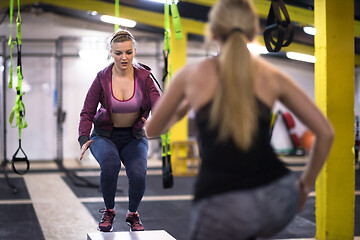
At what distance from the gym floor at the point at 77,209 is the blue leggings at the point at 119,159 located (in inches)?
52.3

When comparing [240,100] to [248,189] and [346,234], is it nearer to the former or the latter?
[248,189]

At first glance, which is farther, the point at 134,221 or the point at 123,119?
the point at 134,221

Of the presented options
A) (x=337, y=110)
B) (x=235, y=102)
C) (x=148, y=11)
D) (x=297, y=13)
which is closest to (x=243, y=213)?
(x=235, y=102)

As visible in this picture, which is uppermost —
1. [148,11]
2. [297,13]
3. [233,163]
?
[148,11]

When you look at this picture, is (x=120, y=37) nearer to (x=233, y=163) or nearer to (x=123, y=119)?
(x=123, y=119)

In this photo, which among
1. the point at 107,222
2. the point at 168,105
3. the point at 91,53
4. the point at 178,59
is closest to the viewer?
the point at 168,105

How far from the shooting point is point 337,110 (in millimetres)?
4523

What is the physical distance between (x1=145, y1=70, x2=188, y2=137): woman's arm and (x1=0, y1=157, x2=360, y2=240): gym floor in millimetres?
3055

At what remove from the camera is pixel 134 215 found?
3711mm

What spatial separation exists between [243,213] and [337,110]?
318 centimetres

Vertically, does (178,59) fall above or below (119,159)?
above

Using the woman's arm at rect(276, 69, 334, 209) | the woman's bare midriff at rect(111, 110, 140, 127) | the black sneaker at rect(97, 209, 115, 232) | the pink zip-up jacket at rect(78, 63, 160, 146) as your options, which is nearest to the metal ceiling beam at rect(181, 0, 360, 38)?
the pink zip-up jacket at rect(78, 63, 160, 146)

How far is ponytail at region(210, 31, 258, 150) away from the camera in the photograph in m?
1.59

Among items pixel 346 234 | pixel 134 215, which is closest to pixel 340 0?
pixel 346 234
